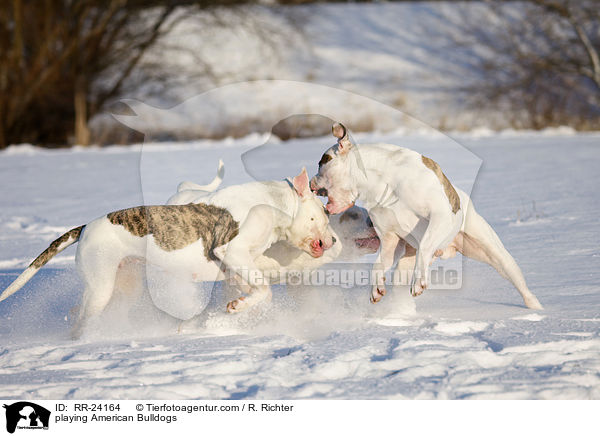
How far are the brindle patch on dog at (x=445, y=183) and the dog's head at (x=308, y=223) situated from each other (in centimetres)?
69

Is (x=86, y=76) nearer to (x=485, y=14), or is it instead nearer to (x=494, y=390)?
(x=485, y=14)

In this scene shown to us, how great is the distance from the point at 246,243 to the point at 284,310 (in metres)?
0.64

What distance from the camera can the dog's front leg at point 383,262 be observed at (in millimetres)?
4438

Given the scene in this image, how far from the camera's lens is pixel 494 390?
10.5ft

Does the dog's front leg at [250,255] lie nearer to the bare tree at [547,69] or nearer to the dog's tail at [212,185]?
the dog's tail at [212,185]

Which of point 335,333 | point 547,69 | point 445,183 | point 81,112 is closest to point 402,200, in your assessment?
point 445,183

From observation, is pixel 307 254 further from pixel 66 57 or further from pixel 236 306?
pixel 66 57

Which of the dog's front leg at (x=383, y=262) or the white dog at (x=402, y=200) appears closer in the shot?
the white dog at (x=402, y=200)

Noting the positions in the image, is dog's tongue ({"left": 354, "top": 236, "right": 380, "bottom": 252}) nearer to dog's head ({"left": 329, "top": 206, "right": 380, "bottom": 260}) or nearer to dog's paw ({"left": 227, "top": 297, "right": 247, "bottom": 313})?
dog's head ({"left": 329, "top": 206, "right": 380, "bottom": 260})

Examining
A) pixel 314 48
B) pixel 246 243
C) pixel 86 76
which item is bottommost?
pixel 246 243

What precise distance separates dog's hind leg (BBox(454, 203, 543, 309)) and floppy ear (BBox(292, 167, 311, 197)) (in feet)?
3.21
